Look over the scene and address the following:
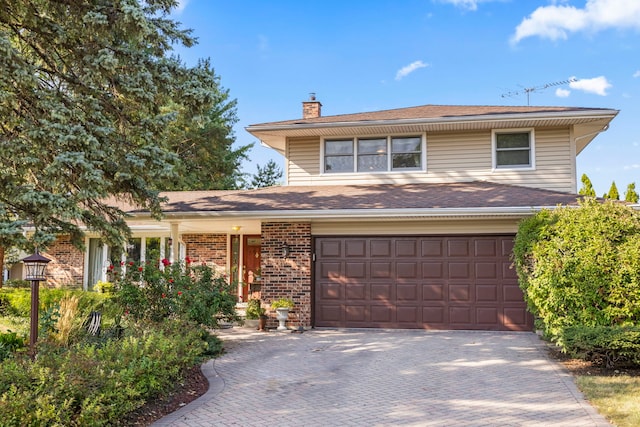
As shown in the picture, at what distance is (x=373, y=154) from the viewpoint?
1404 cm

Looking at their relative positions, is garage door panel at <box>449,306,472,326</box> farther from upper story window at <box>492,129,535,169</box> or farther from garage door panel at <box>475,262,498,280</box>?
upper story window at <box>492,129,535,169</box>

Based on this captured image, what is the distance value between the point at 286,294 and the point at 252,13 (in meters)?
10.6

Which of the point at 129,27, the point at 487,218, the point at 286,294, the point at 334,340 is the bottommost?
the point at 334,340

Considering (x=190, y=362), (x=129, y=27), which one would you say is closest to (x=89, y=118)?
(x=129, y=27)

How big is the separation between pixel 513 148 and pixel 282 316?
7367 millimetres

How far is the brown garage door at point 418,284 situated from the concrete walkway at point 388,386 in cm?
136

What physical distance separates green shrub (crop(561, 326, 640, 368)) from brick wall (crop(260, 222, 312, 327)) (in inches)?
234

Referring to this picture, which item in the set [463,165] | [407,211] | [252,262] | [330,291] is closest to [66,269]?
[252,262]

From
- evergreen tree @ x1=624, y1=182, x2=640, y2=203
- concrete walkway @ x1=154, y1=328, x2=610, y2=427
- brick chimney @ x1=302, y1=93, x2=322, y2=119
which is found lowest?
Result: concrete walkway @ x1=154, y1=328, x2=610, y2=427

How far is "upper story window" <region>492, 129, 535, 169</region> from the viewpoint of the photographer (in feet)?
43.6

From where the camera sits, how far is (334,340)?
34.1ft

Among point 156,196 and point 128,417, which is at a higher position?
point 156,196

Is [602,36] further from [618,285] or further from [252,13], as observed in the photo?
[618,285]

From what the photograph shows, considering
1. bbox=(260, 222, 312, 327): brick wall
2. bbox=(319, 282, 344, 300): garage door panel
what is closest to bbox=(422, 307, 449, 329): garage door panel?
bbox=(319, 282, 344, 300): garage door panel
